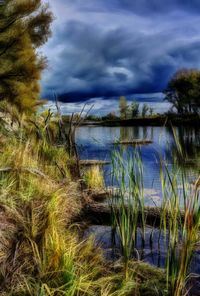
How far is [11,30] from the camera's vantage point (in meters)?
26.4

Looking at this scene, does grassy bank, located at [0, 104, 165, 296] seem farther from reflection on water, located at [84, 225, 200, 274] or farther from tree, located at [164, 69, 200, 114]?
tree, located at [164, 69, 200, 114]

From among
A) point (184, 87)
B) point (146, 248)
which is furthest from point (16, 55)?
point (184, 87)

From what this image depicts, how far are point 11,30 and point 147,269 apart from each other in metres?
23.6

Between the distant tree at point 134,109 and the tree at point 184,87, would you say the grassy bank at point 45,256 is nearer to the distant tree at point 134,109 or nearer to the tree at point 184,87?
the distant tree at point 134,109

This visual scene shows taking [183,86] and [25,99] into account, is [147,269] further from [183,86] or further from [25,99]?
[183,86]

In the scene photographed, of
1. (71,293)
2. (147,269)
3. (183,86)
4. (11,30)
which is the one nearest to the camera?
(71,293)

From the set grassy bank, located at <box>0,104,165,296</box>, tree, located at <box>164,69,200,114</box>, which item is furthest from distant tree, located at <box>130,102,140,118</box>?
grassy bank, located at <box>0,104,165,296</box>

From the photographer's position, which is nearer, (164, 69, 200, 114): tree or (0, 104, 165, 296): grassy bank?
(0, 104, 165, 296): grassy bank

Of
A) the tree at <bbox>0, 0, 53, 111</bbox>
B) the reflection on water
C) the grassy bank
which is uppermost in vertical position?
the tree at <bbox>0, 0, 53, 111</bbox>

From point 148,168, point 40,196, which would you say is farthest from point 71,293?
point 148,168

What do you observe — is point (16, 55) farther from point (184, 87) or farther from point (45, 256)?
point (184, 87)

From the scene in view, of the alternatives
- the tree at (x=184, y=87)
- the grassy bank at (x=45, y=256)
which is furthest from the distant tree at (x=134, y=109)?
the grassy bank at (x=45, y=256)

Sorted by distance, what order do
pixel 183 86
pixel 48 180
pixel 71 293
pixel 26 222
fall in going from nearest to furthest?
pixel 71 293
pixel 26 222
pixel 48 180
pixel 183 86

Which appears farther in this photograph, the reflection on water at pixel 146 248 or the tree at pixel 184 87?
the tree at pixel 184 87
